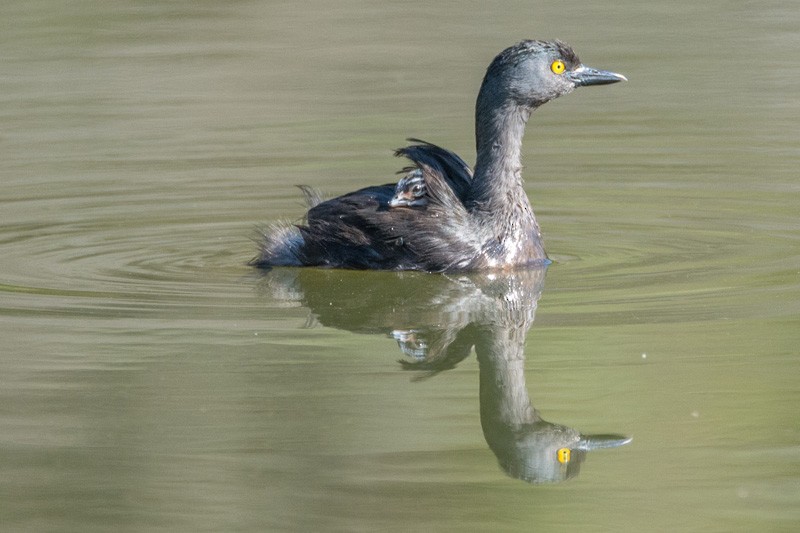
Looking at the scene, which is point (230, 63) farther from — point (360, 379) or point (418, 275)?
point (360, 379)

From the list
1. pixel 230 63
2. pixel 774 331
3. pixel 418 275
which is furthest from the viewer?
pixel 230 63

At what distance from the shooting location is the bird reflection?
5664mm

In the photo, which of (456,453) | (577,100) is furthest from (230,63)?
(456,453)

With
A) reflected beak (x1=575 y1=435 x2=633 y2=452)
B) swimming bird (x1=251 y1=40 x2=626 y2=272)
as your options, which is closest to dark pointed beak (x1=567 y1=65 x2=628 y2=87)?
swimming bird (x1=251 y1=40 x2=626 y2=272)

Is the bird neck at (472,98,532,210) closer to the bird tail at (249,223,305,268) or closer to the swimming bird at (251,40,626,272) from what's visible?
the swimming bird at (251,40,626,272)

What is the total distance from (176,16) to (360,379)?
13209 mm

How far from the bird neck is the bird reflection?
459mm

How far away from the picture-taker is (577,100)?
48.1 ft

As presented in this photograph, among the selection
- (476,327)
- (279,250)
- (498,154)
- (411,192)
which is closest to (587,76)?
(498,154)

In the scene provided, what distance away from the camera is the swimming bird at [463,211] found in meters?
8.41

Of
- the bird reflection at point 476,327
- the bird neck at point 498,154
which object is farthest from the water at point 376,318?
the bird neck at point 498,154

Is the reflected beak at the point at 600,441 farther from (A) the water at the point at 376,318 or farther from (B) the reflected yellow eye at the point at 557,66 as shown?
(B) the reflected yellow eye at the point at 557,66

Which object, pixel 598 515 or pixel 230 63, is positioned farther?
pixel 230 63

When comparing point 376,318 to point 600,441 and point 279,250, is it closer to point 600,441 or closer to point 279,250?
point 279,250
